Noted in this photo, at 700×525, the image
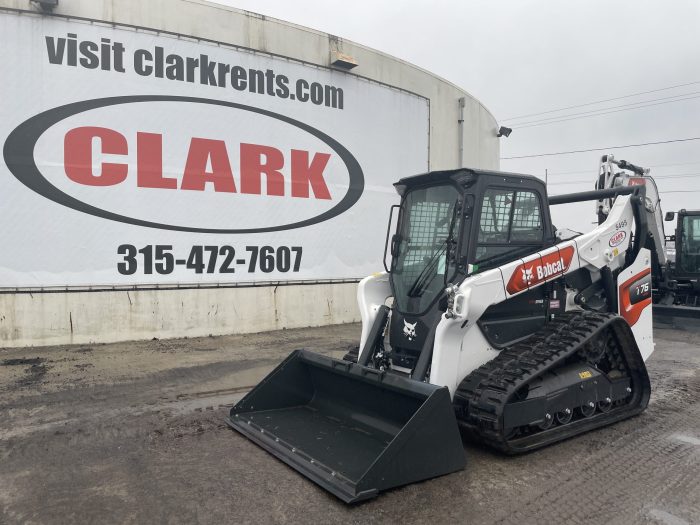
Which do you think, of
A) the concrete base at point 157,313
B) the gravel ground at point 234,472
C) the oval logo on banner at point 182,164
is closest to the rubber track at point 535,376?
the gravel ground at point 234,472

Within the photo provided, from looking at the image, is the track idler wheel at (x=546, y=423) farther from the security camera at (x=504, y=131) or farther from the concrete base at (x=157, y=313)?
the security camera at (x=504, y=131)

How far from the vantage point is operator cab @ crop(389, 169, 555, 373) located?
469cm

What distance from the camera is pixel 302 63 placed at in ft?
37.7

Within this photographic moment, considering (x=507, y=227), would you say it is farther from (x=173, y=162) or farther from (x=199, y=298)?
(x=173, y=162)

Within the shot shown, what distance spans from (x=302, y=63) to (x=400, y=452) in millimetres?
9651

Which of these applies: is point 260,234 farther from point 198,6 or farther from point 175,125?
Result: point 198,6

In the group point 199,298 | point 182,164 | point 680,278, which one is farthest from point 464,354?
point 680,278

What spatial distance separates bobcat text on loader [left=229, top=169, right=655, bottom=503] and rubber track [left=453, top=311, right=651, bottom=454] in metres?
0.01

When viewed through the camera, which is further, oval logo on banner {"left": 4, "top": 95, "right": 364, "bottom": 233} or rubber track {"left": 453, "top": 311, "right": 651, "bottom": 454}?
oval logo on banner {"left": 4, "top": 95, "right": 364, "bottom": 233}

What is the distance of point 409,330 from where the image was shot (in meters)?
4.91

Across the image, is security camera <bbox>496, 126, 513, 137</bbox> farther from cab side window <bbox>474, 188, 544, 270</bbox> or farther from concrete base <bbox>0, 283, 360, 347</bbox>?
cab side window <bbox>474, 188, 544, 270</bbox>

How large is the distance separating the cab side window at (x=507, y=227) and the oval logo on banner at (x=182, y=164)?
6765 mm

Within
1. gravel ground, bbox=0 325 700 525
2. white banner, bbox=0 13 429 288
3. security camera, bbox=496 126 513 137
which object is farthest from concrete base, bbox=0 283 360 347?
security camera, bbox=496 126 513 137

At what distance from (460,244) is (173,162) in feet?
23.2
